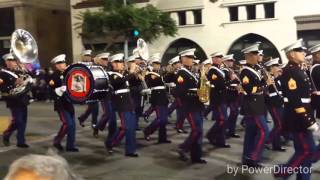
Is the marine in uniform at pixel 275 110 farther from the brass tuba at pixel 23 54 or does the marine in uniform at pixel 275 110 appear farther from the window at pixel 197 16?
the window at pixel 197 16

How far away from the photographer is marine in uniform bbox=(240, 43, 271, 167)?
7.68 m

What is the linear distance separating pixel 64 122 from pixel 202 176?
3.28 meters

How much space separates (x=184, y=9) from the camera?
28375 mm

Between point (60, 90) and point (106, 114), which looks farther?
point (106, 114)

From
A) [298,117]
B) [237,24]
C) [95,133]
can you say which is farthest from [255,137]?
[237,24]

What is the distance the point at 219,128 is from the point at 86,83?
8.98 ft

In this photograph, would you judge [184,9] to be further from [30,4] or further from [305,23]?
[30,4]

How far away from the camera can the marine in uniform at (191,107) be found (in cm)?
827

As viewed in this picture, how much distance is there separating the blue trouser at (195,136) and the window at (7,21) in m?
28.8

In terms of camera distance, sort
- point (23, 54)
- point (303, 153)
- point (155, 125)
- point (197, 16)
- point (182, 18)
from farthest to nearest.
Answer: point (182, 18) < point (197, 16) < point (155, 125) < point (23, 54) < point (303, 153)

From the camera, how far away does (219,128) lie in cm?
975

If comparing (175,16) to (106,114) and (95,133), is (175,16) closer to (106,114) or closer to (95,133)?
(95,133)

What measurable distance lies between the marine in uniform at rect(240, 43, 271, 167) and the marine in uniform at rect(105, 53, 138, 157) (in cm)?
210

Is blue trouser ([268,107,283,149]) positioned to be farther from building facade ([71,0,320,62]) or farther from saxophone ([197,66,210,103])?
building facade ([71,0,320,62])
